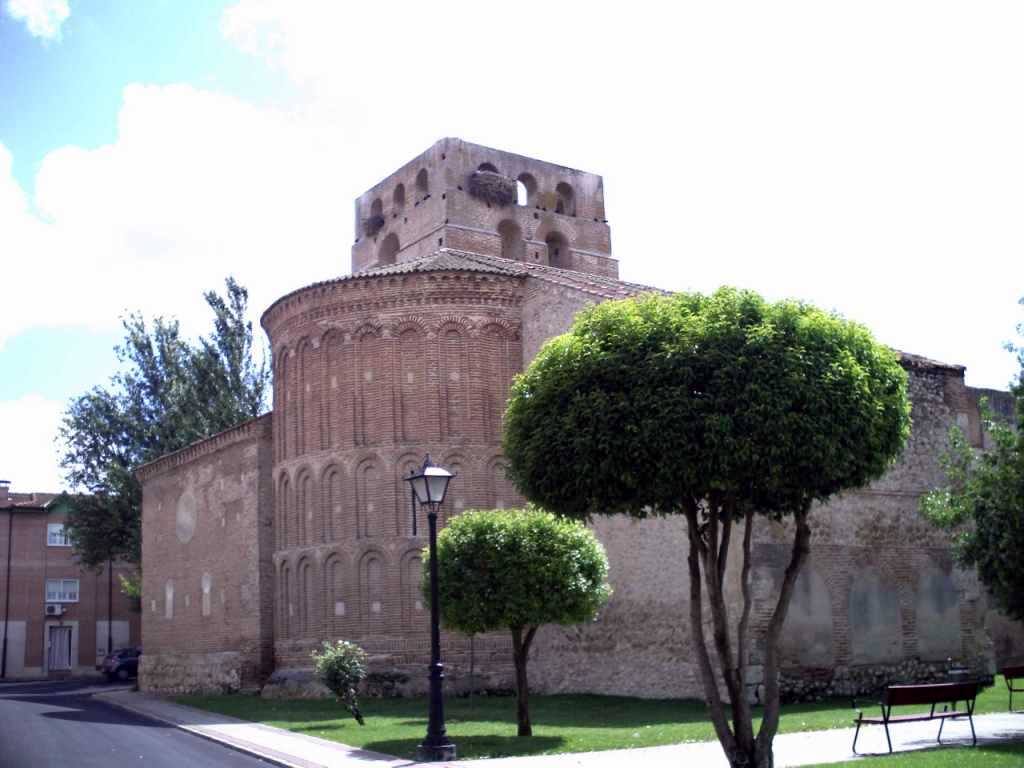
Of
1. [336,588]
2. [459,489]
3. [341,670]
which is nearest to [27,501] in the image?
[336,588]

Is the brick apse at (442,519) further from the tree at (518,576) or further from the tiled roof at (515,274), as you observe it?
the tree at (518,576)

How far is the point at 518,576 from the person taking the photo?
15.9m

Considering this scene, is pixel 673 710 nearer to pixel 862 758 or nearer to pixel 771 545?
pixel 771 545

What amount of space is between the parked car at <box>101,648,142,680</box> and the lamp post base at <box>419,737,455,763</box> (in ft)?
106

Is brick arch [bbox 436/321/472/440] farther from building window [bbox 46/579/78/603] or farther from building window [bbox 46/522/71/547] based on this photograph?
building window [bbox 46/579/78/603]

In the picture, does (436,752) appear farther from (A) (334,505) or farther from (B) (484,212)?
(B) (484,212)

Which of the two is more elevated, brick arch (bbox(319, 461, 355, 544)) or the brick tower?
the brick tower

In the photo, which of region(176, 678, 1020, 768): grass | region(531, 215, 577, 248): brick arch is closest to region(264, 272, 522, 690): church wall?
region(176, 678, 1020, 768): grass

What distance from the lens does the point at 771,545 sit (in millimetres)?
20156

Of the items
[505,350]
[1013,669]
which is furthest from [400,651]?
[1013,669]

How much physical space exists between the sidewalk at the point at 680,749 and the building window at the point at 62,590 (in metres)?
39.0

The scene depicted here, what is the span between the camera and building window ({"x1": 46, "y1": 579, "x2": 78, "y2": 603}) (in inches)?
2064

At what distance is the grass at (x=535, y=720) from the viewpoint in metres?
15.0

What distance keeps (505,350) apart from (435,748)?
524 inches
